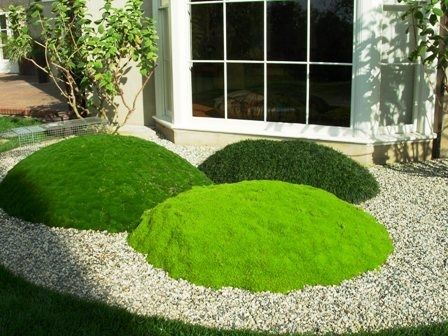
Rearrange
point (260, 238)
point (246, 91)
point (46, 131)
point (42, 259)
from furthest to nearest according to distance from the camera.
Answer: point (46, 131), point (246, 91), point (42, 259), point (260, 238)

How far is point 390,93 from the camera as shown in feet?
28.5

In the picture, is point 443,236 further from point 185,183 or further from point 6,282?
point 6,282

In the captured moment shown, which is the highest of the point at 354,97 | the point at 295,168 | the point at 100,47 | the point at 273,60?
the point at 100,47

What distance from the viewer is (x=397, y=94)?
874cm

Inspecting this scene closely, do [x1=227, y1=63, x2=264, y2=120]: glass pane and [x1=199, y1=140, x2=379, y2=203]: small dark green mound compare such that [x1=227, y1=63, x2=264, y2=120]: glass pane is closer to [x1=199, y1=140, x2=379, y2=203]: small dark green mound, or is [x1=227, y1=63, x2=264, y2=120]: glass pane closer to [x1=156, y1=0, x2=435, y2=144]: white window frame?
[x1=156, y1=0, x2=435, y2=144]: white window frame

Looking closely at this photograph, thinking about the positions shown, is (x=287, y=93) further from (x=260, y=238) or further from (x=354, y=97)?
(x=260, y=238)

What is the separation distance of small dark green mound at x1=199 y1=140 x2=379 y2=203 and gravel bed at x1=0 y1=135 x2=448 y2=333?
788mm

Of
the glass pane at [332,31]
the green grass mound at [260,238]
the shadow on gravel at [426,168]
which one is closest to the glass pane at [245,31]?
the glass pane at [332,31]

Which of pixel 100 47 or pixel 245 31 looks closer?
pixel 245 31

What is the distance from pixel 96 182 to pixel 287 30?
4303 mm

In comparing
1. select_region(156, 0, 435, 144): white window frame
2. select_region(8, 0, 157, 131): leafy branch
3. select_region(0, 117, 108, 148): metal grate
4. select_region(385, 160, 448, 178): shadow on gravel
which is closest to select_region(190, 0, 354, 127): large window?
select_region(156, 0, 435, 144): white window frame

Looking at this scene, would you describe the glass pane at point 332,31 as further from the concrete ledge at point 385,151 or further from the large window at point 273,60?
the concrete ledge at point 385,151

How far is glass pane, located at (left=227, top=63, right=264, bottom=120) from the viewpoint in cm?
928

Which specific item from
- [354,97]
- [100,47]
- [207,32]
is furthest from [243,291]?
[100,47]
